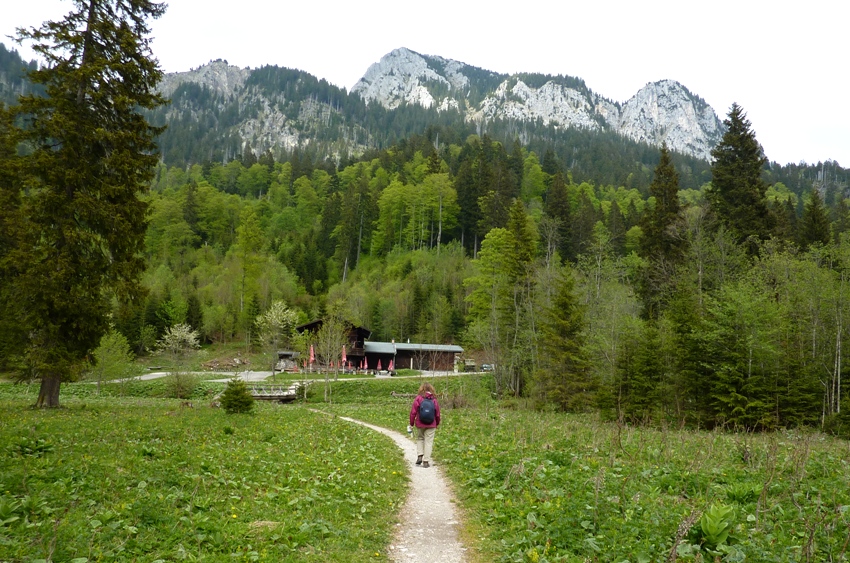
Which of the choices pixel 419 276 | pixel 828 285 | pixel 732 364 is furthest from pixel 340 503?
pixel 419 276

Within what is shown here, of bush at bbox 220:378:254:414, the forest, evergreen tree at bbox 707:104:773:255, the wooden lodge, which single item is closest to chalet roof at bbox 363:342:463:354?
the wooden lodge

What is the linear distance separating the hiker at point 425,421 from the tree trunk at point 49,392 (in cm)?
1455

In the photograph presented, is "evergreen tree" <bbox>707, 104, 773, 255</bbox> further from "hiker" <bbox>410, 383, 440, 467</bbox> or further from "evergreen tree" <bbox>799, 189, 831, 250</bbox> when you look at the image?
"hiker" <bbox>410, 383, 440, 467</bbox>

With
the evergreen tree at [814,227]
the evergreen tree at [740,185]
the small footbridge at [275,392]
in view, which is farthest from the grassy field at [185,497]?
the evergreen tree at [814,227]

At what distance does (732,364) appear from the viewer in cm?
2248

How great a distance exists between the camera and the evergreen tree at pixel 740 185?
35156 millimetres

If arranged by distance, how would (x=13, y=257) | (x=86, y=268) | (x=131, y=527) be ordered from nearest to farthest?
(x=131, y=527) → (x=13, y=257) → (x=86, y=268)

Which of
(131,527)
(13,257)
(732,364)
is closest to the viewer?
(131,527)

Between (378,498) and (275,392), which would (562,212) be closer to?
(275,392)

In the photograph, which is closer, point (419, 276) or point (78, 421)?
point (78, 421)

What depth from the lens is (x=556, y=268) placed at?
42.9m

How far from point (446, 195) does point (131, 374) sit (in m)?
57.4

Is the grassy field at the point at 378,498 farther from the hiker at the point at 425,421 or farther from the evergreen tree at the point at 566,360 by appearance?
the evergreen tree at the point at 566,360

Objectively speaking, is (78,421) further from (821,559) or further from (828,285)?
(828,285)
